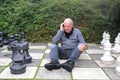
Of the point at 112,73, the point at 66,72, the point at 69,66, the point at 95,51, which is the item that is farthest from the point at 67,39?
the point at 95,51

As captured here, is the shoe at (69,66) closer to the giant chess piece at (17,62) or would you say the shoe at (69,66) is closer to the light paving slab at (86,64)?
the light paving slab at (86,64)

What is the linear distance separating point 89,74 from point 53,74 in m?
0.63

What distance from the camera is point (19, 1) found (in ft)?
29.7

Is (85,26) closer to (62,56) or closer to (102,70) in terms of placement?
(62,56)

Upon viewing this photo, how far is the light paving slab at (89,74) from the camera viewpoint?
12.6 feet

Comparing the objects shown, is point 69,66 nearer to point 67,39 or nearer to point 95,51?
point 67,39

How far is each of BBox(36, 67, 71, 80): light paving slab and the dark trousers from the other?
255 millimetres

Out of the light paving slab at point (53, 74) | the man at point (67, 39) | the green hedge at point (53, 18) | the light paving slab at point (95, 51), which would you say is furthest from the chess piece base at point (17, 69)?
the green hedge at point (53, 18)

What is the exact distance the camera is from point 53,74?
397cm

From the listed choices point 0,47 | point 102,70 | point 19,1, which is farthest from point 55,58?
point 19,1

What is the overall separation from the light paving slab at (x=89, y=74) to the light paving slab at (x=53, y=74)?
14 cm

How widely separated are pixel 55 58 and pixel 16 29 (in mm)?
3870

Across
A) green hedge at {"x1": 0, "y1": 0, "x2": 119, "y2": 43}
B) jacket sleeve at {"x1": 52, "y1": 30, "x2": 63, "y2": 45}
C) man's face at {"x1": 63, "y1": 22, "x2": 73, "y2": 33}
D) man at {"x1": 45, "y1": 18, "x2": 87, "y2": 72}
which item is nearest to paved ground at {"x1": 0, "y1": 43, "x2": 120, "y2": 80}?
man at {"x1": 45, "y1": 18, "x2": 87, "y2": 72}

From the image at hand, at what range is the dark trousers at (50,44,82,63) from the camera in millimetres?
4344
